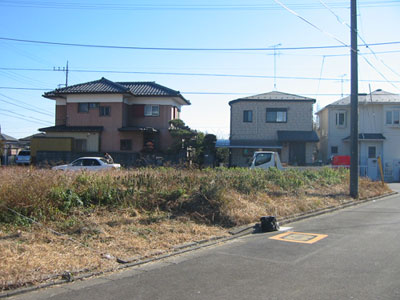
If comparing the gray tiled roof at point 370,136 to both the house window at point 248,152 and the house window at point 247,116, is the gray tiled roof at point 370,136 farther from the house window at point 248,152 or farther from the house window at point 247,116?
the house window at point 248,152

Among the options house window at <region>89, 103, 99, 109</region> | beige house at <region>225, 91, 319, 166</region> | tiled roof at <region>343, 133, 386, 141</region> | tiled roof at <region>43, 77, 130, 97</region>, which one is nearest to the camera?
tiled roof at <region>43, 77, 130, 97</region>

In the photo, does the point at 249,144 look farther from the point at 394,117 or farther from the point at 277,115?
the point at 394,117

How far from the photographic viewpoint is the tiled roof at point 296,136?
100ft

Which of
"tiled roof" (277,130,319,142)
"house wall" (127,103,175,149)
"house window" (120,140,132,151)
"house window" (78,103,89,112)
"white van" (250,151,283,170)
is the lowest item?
"white van" (250,151,283,170)

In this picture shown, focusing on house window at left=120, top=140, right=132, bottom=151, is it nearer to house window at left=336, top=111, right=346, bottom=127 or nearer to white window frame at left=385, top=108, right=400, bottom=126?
house window at left=336, top=111, right=346, bottom=127

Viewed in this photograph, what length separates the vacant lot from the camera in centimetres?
607

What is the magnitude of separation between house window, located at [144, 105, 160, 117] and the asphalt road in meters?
24.5

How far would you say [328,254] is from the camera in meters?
6.82

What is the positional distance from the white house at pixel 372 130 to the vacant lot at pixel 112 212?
69.7 feet

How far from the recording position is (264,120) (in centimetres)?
3234

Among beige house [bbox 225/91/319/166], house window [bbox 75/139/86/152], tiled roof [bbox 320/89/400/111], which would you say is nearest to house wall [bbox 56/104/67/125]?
house window [bbox 75/139/86/152]

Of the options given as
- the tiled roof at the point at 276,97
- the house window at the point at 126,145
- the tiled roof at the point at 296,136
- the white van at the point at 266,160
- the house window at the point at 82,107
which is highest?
the tiled roof at the point at 276,97

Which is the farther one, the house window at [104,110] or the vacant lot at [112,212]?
the house window at [104,110]

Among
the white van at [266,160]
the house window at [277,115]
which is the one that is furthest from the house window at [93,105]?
the white van at [266,160]
